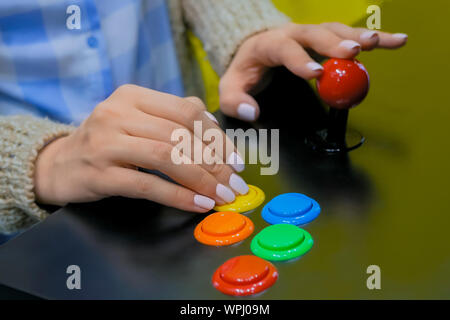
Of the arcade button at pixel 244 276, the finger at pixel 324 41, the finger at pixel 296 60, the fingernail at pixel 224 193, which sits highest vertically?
the finger at pixel 324 41

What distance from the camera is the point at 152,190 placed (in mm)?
462

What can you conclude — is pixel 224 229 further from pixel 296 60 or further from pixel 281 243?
pixel 296 60

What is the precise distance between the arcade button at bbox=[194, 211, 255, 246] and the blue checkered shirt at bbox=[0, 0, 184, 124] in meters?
0.47

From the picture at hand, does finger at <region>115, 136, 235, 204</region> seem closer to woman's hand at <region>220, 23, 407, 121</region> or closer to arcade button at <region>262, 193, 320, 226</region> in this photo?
arcade button at <region>262, 193, 320, 226</region>

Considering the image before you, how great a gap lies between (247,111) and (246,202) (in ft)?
0.76

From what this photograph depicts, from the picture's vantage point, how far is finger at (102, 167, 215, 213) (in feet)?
1.49

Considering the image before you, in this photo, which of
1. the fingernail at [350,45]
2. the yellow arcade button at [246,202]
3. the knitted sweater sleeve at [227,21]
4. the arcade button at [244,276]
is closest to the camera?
the arcade button at [244,276]

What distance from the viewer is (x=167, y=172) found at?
469 millimetres

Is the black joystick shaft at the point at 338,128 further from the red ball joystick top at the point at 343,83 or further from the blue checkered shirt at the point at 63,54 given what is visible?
the blue checkered shirt at the point at 63,54

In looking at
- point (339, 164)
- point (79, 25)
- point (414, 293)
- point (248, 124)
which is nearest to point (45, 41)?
point (79, 25)

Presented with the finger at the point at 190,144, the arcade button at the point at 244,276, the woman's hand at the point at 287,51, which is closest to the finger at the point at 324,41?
the woman's hand at the point at 287,51

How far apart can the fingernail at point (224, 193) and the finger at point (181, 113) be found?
44 millimetres

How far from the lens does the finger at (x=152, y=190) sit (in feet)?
1.49

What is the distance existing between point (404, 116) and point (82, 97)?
539 mm
